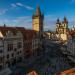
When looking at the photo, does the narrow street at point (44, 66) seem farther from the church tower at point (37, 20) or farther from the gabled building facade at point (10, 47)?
the church tower at point (37, 20)

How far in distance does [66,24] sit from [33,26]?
57310 millimetres

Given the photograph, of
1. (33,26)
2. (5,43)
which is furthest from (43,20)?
(5,43)

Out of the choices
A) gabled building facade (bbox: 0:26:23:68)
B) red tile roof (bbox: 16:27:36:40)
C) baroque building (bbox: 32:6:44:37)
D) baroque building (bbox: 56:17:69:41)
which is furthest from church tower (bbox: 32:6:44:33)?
baroque building (bbox: 56:17:69:41)

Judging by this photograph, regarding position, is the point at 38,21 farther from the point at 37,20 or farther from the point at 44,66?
the point at 44,66

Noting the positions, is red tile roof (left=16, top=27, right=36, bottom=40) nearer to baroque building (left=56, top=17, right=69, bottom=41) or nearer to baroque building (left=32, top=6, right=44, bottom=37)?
baroque building (left=32, top=6, right=44, bottom=37)

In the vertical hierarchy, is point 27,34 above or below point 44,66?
above

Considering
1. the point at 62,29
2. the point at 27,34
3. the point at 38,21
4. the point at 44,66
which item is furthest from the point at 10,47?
the point at 62,29

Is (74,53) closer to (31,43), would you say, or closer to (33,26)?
(31,43)

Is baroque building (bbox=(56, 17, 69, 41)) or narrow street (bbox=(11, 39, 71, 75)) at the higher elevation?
baroque building (bbox=(56, 17, 69, 41))

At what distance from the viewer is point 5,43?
1929 inches

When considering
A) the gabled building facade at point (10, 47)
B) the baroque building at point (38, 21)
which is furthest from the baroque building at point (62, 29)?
the gabled building facade at point (10, 47)

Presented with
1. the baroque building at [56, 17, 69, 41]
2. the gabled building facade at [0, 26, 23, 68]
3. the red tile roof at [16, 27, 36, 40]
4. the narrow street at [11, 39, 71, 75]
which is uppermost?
the baroque building at [56, 17, 69, 41]

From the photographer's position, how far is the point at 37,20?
79.5 meters

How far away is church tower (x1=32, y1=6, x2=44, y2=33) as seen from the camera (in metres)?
79.2
